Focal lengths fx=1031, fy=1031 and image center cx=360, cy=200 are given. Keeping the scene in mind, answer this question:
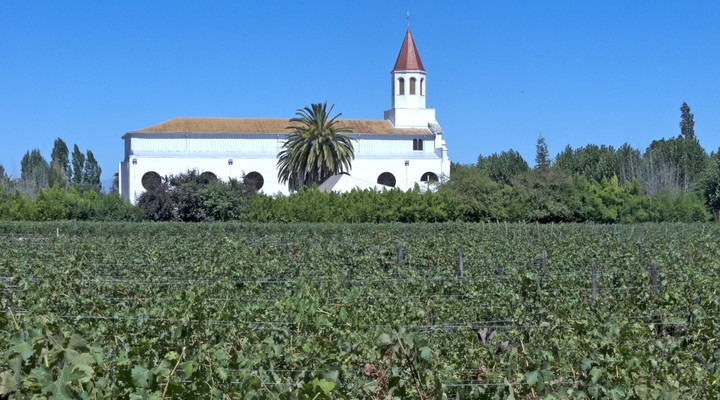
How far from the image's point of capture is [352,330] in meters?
8.26

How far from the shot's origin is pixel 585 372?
220 inches

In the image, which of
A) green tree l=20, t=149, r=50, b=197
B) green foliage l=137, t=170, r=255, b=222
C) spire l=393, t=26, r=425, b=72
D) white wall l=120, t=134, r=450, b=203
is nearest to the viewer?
green foliage l=137, t=170, r=255, b=222

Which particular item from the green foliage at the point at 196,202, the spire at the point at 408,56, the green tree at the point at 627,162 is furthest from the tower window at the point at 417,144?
the green foliage at the point at 196,202

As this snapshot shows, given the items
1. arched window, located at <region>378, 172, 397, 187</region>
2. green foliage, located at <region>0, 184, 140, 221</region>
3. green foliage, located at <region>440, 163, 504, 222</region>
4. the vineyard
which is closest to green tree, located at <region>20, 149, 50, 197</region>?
arched window, located at <region>378, 172, 397, 187</region>

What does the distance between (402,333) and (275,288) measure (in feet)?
24.7

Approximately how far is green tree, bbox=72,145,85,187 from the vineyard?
94487 millimetres

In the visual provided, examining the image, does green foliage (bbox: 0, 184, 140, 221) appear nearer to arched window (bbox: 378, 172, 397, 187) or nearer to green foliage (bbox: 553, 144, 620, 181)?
arched window (bbox: 378, 172, 397, 187)

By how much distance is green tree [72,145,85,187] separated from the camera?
10906 centimetres

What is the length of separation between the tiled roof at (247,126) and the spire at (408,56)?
4.91 m

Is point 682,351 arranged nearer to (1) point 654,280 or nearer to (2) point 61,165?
(1) point 654,280

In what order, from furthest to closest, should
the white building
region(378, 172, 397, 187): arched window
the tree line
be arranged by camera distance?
region(378, 172, 397, 187): arched window < the white building < the tree line

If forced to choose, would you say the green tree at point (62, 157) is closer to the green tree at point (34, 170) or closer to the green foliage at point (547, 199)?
the green tree at point (34, 170)

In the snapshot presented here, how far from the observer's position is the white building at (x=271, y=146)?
257 feet

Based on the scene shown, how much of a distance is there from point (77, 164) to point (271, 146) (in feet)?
124
